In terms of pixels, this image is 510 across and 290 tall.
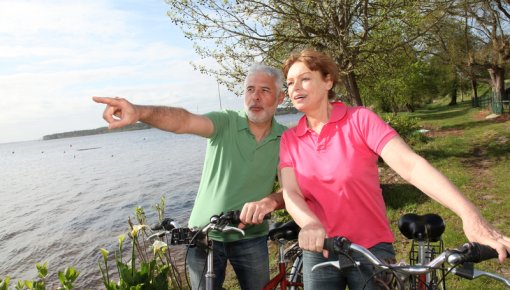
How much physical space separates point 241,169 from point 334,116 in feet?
3.62

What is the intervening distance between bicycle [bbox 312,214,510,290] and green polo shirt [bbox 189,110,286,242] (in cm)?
125

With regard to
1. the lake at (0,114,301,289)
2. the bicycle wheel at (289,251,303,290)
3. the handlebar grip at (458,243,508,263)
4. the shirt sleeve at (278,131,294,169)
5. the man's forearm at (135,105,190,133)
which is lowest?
the lake at (0,114,301,289)

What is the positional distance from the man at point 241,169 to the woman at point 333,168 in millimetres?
683

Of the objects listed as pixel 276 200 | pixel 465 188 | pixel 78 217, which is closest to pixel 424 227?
pixel 276 200

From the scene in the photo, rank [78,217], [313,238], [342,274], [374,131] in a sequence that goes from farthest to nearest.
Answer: [78,217], [342,274], [374,131], [313,238]

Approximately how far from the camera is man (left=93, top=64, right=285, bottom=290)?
3.49 m

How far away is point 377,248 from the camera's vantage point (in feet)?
8.56

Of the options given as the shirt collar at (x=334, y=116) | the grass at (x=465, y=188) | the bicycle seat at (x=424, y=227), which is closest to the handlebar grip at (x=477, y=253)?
the bicycle seat at (x=424, y=227)

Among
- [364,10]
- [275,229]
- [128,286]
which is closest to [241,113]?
[275,229]

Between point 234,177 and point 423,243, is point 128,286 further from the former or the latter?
point 423,243

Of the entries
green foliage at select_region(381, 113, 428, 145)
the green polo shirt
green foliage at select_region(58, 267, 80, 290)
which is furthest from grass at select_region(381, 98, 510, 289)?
green foliage at select_region(58, 267, 80, 290)

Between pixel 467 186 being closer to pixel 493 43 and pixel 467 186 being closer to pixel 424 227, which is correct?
pixel 424 227

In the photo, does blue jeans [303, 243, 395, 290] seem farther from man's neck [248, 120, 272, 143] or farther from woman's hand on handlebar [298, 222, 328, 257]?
man's neck [248, 120, 272, 143]

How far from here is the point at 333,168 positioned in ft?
8.45
